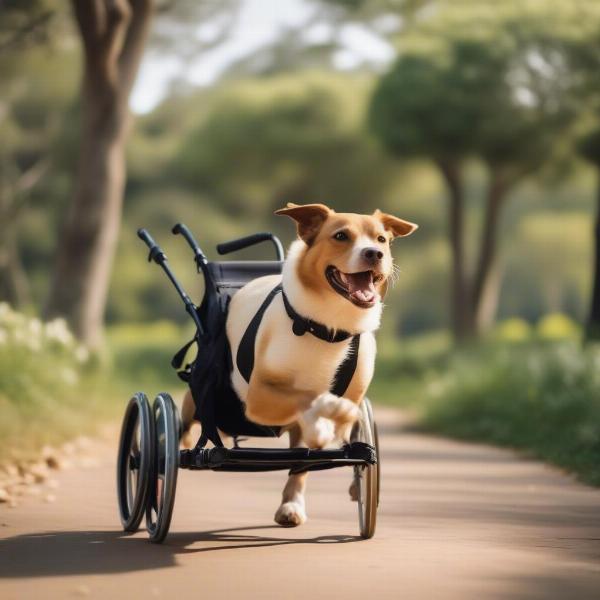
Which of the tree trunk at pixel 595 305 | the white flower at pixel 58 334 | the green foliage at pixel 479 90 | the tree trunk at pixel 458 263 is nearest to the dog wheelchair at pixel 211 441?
the white flower at pixel 58 334

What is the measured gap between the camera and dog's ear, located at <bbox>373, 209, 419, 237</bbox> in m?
6.90

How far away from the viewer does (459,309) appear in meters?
31.7

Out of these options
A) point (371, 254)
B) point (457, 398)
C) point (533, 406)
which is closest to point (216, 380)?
point (371, 254)

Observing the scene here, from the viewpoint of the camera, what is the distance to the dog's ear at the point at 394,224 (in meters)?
6.90

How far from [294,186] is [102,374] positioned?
85.8 ft

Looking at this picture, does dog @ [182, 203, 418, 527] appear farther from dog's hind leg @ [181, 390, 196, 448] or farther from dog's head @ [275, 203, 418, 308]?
dog's hind leg @ [181, 390, 196, 448]

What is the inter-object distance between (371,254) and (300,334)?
545 mm

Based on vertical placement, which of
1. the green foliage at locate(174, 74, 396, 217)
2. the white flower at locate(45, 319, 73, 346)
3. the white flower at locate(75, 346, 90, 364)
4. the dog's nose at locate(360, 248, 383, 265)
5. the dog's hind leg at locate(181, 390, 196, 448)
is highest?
the green foliage at locate(174, 74, 396, 217)

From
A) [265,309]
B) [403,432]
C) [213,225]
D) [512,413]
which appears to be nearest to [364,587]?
[265,309]

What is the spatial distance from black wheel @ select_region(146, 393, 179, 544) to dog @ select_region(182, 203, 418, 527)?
438 mm

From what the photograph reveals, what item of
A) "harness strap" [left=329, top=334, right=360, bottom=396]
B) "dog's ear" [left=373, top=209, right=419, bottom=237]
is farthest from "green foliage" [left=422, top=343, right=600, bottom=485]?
"harness strap" [left=329, top=334, right=360, bottom=396]

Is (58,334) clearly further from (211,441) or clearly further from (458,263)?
(458,263)

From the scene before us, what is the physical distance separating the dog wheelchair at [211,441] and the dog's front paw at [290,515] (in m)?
0.31

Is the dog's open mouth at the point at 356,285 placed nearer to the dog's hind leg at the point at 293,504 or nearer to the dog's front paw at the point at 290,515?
the dog's hind leg at the point at 293,504
